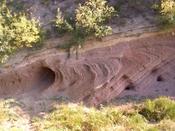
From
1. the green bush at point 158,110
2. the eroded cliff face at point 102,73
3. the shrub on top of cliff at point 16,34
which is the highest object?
the shrub on top of cliff at point 16,34

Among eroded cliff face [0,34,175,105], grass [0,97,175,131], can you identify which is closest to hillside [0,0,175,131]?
eroded cliff face [0,34,175,105]

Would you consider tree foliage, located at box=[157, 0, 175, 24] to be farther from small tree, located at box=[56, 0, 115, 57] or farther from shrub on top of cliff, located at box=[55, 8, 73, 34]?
shrub on top of cliff, located at box=[55, 8, 73, 34]

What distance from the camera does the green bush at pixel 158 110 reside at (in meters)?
11.8

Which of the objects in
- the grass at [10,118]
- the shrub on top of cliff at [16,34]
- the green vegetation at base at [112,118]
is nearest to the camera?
the green vegetation at base at [112,118]

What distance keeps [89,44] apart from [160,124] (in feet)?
10.4

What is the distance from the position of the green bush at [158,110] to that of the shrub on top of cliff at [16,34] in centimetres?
330

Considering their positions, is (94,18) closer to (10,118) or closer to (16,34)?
(16,34)

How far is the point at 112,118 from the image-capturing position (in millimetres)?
11562

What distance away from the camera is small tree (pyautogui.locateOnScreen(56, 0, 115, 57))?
42.9 feet

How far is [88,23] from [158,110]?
2.84 meters

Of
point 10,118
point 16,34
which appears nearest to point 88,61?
point 16,34

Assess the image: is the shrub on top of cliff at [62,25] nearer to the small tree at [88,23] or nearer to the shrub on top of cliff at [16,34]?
the small tree at [88,23]

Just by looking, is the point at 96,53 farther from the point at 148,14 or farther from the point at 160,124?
the point at 160,124

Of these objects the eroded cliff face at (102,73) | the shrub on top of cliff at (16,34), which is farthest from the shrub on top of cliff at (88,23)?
the shrub on top of cliff at (16,34)
